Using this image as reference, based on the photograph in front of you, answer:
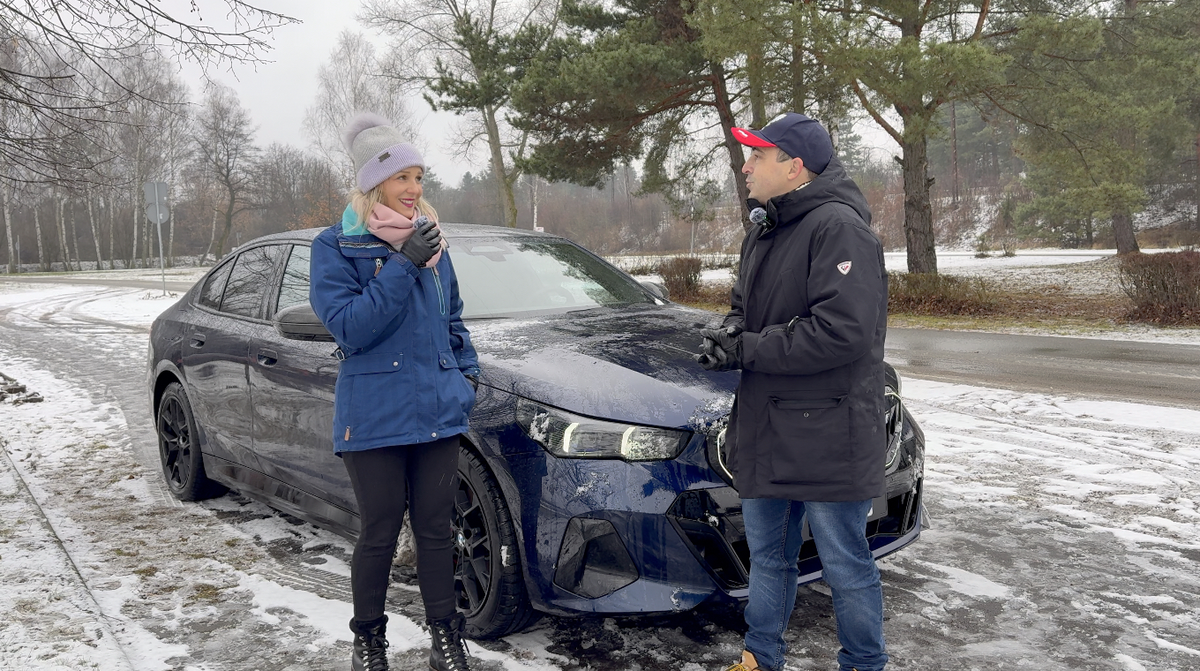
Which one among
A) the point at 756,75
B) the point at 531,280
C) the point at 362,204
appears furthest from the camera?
the point at 756,75

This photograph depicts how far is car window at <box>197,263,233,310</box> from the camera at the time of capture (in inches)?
204

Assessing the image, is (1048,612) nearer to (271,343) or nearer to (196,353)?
(271,343)

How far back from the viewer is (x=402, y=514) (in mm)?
3035

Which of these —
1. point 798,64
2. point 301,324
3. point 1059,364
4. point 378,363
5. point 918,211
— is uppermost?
point 798,64

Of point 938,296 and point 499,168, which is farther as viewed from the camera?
point 499,168

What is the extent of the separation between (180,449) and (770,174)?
13.6 ft

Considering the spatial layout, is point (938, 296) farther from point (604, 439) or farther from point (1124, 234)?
point (1124, 234)

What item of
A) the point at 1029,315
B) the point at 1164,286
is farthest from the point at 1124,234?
the point at 1164,286

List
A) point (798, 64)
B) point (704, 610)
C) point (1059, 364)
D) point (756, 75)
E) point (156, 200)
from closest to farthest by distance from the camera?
point (704, 610), point (1059, 364), point (756, 75), point (798, 64), point (156, 200)

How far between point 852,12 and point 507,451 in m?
14.2

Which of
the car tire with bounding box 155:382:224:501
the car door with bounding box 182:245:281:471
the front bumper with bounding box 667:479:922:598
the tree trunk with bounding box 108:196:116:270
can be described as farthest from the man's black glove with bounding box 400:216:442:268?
the tree trunk with bounding box 108:196:116:270

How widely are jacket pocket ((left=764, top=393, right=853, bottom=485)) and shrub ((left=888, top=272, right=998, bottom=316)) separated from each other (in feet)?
48.7

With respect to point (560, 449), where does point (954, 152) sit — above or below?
above

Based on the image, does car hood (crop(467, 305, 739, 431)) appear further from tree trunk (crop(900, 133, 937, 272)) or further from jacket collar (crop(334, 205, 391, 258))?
tree trunk (crop(900, 133, 937, 272))
